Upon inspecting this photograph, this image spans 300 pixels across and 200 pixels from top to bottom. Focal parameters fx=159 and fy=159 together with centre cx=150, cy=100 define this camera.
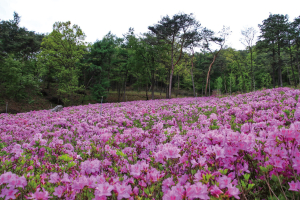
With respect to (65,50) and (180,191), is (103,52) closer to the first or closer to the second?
(65,50)

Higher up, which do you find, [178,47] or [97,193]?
[178,47]

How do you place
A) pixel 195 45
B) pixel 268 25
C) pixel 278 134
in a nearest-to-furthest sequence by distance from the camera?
pixel 278 134 < pixel 195 45 < pixel 268 25

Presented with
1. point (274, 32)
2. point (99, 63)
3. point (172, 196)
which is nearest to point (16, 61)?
point (99, 63)

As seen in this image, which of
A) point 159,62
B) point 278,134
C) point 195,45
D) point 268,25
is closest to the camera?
point 278,134

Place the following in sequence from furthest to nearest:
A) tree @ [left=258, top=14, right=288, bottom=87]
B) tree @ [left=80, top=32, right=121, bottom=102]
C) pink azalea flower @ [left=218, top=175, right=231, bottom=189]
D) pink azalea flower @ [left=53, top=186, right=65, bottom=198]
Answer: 1. tree @ [left=80, top=32, right=121, bottom=102]
2. tree @ [left=258, top=14, right=288, bottom=87]
3. pink azalea flower @ [left=53, top=186, right=65, bottom=198]
4. pink azalea flower @ [left=218, top=175, right=231, bottom=189]

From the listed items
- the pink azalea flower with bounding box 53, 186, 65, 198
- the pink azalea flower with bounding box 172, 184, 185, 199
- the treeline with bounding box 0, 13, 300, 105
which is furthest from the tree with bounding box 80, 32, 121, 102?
the pink azalea flower with bounding box 172, 184, 185, 199

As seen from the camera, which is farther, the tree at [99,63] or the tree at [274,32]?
the tree at [99,63]

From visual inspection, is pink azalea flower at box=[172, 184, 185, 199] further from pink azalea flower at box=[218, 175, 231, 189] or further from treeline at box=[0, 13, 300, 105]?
treeline at box=[0, 13, 300, 105]

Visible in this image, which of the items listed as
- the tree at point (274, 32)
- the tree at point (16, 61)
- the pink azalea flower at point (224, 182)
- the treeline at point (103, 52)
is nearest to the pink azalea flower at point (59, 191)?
the pink azalea flower at point (224, 182)

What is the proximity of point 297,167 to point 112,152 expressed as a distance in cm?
211

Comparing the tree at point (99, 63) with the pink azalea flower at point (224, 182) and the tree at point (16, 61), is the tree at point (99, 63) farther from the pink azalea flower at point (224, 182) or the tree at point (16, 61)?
the pink azalea flower at point (224, 182)

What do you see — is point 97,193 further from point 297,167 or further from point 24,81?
point 24,81

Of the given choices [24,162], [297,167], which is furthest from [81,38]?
[297,167]

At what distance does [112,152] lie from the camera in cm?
239
